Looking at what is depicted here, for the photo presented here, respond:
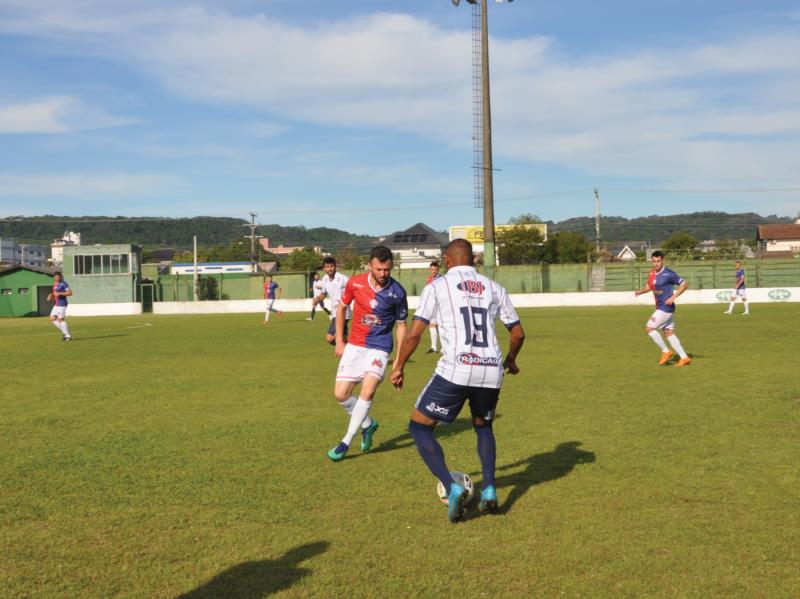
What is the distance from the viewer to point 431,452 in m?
5.89

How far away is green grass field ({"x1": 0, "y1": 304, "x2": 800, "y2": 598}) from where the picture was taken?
461 centimetres

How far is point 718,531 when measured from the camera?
209 inches

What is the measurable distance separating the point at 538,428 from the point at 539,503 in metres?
3.05

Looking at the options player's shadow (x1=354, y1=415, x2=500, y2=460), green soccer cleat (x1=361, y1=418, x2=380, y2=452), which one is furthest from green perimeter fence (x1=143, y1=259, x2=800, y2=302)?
green soccer cleat (x1=361, y1=418, x2=380, y2=452)

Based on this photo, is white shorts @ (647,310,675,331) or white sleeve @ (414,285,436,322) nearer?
white sleeve @ (414,285,436,322)

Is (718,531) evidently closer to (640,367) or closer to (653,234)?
(640,367)

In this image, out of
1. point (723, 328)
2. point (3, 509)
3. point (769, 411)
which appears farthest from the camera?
point (723, 328)

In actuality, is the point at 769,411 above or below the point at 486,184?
below

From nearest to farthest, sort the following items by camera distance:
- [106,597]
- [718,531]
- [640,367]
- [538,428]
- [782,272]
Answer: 1. [106,597]
2. [718,531]
3. [538,428]
4. [640,367]
5. [782,272]

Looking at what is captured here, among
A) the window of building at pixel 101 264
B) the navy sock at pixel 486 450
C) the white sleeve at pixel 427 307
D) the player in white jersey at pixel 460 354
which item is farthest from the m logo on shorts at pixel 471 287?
the window of building at pixel 101 264

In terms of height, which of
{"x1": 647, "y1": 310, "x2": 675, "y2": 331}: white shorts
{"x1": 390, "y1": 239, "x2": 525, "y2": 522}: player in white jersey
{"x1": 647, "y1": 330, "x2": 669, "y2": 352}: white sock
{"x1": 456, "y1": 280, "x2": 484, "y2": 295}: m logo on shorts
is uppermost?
{"x1": 456, "y1": 280, "x2": 484, "y2": 295}: m logo on shorts

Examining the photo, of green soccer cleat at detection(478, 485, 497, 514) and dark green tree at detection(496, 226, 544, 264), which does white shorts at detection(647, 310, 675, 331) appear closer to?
green soccer cleat at detection(478, 485, 497, 514)

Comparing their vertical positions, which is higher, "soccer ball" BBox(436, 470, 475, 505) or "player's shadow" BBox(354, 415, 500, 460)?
"soccer ball" BBox(436, 470, 475, 505)

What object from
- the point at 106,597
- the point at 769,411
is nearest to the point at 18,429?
the point at 106,597
